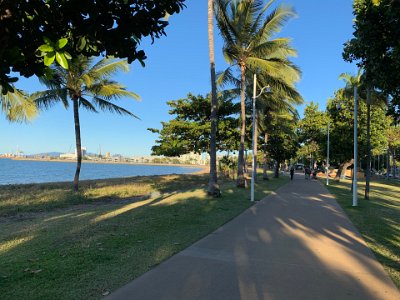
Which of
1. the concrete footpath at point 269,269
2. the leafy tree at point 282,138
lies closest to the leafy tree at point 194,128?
the leafy tree at point 282,138

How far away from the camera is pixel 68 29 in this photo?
290cm

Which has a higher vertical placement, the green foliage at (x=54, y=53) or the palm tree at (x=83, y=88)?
the palm tree at (x=83, y=88)

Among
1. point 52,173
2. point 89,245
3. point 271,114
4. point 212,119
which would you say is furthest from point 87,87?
point 52,173

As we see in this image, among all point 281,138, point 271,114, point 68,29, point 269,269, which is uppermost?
point 271,114

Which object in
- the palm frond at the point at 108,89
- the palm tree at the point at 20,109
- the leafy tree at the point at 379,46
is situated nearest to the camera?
the leafy tree at the point at 379,46

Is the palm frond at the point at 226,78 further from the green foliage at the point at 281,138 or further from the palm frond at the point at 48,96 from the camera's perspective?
the green foliage at the point at 281,138

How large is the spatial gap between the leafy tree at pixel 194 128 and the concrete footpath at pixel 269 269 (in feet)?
64.0

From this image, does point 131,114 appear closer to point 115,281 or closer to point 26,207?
point 26,207

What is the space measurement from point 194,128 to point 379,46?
22.7m

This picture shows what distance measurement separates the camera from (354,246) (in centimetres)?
787

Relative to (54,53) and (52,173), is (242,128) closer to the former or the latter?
(54,53)

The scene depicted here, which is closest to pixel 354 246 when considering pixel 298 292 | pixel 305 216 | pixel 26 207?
pixel 298 292

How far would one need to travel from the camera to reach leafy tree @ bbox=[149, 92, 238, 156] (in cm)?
2891

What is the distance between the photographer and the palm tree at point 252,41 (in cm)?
2000
